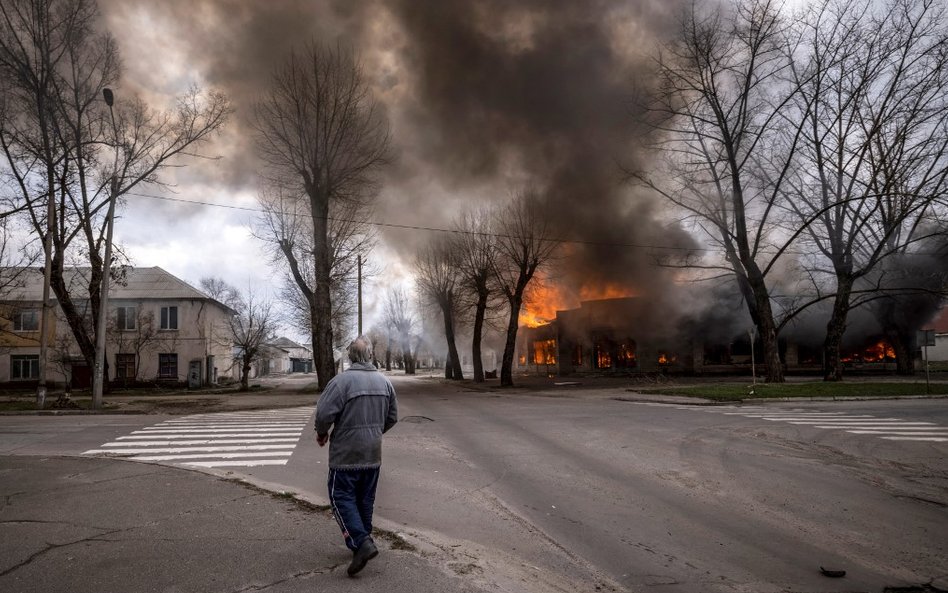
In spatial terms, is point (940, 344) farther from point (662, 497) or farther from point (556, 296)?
point (662, 497)

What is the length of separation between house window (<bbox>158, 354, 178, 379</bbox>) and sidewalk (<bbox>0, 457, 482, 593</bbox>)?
30.7m

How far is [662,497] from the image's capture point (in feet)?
19.6

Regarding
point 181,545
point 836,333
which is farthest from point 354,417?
point 836,333

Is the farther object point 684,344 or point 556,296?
point 556,296

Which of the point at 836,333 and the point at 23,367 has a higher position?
the point at 836,333

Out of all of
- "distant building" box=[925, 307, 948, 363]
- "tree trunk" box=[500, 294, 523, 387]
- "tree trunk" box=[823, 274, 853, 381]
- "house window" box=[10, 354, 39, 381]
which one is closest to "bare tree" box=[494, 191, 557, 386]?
"tree trunk" box=[500, 294, 523, 387]

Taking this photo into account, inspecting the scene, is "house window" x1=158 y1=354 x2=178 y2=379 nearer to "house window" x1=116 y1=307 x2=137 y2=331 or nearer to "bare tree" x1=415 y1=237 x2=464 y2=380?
"house window" x1=116 y1=307 x2=137 y2=331

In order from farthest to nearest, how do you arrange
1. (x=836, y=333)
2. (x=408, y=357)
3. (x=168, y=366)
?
1. (x=408, y=357)
2. (x=168, y=366)
3. (x=836, y=333)

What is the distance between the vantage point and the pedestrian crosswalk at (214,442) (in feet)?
26.3

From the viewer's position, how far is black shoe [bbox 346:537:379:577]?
11.1 feet

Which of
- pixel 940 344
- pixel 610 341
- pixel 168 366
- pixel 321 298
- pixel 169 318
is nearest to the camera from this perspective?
pixel 321 298

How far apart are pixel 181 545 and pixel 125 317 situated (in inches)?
1402

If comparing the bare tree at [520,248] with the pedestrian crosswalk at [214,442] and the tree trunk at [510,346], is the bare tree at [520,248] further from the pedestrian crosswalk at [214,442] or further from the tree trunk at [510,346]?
the pedestrian crosswalk at [214,442]

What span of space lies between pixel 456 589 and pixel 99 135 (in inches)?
912
